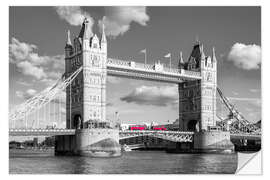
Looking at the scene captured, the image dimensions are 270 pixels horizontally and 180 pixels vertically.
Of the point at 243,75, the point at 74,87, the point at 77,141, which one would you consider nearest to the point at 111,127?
the point at 77,141

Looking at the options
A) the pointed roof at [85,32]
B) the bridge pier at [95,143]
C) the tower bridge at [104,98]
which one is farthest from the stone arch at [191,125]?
the pointed roof at [85,32]

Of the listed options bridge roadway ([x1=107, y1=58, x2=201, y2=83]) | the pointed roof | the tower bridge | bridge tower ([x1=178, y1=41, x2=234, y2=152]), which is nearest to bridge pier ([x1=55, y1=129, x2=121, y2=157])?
the tower bridge

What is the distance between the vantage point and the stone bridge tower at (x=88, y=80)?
6531cm

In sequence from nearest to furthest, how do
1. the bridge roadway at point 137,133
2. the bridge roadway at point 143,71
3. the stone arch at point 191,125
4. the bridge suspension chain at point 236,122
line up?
1. the bridge roadway at point 137,133
2. the bridge roadway at point 143,71
3. the bridge suspension chain at point 236,122
4. the stone arch at point 191,125

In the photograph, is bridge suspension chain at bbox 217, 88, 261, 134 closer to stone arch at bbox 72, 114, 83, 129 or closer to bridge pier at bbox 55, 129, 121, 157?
bridge pier at bbox 55, 129, 121, 157

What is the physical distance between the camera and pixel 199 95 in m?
81.4

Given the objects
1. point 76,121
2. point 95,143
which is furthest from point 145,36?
point 76,121

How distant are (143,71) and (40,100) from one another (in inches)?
736

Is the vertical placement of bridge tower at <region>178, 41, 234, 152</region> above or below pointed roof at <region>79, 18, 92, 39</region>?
below

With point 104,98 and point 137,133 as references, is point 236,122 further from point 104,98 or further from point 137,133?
point 104,98

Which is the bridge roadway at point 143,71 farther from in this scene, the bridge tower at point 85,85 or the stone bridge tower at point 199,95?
the stone bridge tower at point 199,95

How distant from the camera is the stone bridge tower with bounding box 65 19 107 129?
6531 centimetres

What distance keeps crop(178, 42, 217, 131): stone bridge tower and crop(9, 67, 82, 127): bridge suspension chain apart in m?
25.4
